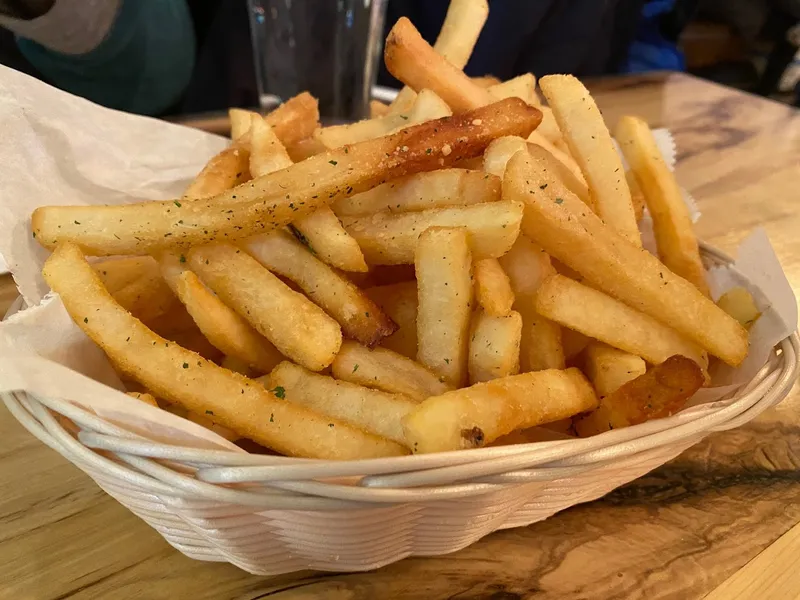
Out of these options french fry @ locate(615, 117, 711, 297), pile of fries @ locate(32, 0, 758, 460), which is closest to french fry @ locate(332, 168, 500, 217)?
pile of fries @ locate(32, 0, 758, 460)

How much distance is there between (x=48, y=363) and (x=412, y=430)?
1.16 feet

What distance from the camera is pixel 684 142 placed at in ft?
6.63

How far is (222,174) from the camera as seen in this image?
3.06 feet

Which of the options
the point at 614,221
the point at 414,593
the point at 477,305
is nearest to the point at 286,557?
the point at 414,593

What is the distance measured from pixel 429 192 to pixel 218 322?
0.31m

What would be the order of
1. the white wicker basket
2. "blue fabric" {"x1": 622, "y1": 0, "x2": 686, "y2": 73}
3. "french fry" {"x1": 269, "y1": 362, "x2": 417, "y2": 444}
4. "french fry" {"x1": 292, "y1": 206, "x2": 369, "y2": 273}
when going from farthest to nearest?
"blue fabric" {"x1": 622, "y1": 0, "x2": 686, "y2": 73} < "french fry" {"x1": 292, "y1": 206, "x2": 369, "y2": 273} < "french fry" {"x1": 269, "y1": 362, "x2": 417, "y2": 444} < the white wicker basket

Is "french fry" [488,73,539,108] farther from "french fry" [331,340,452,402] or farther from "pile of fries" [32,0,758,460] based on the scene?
"french fry" [331,340,452,402]

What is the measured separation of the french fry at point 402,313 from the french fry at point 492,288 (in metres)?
0.11

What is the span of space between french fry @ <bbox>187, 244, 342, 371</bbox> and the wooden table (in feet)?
0.95

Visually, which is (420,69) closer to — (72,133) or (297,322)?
(297,322)

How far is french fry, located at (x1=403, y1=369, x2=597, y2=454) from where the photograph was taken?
603 mm

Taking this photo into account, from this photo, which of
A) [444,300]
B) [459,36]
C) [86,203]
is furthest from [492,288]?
[86,203]

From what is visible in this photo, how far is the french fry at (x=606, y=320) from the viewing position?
0.76 m

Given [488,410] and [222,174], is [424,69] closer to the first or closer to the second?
[222,174]
